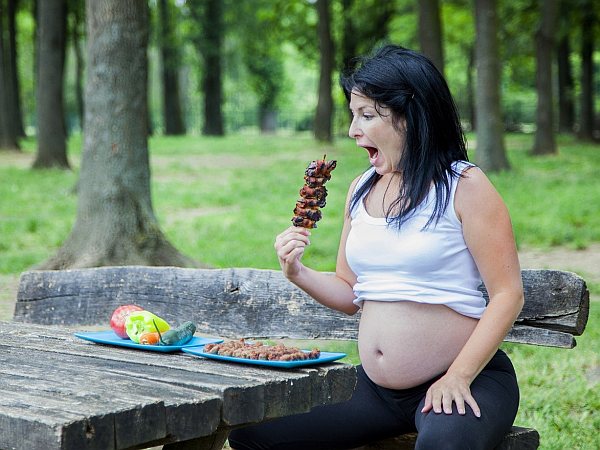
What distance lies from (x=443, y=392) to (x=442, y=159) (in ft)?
2.47

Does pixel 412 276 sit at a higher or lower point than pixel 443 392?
higher

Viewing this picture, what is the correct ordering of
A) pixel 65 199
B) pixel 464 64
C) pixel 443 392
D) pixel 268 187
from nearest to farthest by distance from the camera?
pixel 443 392, pixel 65 199, pixel 268 187, pixel 464 64

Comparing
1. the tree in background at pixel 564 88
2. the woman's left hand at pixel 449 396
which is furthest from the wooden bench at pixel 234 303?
the tree in background at pixel 564 88

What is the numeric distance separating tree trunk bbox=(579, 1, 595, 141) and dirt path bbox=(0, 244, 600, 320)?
1954cm

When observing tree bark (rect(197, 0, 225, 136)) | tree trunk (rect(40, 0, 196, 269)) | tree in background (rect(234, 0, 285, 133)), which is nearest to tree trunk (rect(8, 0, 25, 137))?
tree in background (rect(234, 0, 285, 133))

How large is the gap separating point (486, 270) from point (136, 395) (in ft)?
3.90

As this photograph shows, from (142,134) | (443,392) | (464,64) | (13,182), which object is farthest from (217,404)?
(464,64)

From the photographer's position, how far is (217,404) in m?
2.62

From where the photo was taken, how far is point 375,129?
336cm

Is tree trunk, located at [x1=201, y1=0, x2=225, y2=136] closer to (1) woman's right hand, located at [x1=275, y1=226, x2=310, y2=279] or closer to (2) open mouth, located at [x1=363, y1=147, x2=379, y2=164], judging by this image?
(2) open mouth, located at [x1=363, y1=147, x2=379, y2=164]

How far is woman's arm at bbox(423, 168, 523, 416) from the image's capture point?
10.2 ft

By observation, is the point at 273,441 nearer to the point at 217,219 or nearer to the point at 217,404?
the point at 217,404

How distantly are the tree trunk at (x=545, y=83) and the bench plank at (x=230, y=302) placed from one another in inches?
792

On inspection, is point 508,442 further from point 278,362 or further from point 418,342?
point 278,362
